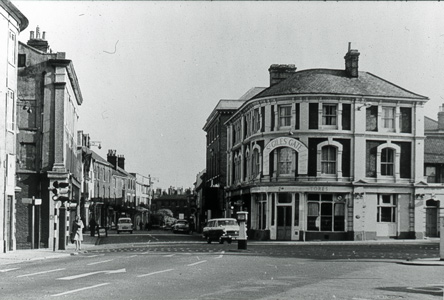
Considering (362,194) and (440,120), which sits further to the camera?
(440,120)

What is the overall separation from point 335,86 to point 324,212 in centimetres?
917

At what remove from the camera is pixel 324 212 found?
52.5 meters

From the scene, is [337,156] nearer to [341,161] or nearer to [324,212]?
[341,161]

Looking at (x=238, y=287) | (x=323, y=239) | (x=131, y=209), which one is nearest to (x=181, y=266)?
(x=238, y=287)

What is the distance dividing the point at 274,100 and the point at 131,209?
6854 cm

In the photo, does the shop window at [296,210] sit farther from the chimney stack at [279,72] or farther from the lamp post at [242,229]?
the lamp post at [242,229]

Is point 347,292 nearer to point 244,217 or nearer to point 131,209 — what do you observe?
point 244,217

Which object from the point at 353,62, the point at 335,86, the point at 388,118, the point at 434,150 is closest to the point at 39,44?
the point at 335,86

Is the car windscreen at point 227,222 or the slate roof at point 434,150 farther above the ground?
the slate roof at point 434,150

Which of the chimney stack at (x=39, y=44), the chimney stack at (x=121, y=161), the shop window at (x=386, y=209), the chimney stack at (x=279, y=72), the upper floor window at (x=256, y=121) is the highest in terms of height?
the chimney stack at (x=279, y=72)

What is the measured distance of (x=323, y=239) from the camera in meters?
51.9

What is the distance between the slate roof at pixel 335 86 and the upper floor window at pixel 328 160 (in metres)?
4.14

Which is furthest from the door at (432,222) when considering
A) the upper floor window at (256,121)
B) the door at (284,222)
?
the upper floor window at (256,121)

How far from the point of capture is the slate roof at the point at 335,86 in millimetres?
52781
